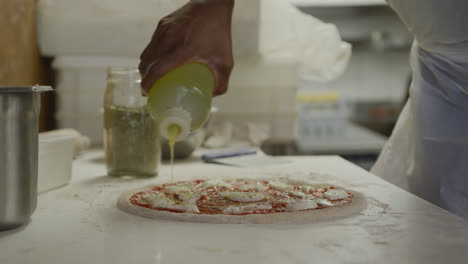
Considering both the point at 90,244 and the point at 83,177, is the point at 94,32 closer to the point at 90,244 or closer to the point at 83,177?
the point at 83,177

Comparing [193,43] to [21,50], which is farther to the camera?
[21,50]

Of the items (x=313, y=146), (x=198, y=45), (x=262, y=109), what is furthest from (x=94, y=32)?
(x=313, y=146)

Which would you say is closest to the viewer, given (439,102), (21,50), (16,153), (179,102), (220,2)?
(16,153)

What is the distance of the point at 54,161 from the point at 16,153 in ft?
1.03

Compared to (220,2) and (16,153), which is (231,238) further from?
(220,2)

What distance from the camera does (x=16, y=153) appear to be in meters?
0.63

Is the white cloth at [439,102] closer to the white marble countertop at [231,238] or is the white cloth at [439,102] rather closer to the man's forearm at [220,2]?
the white marble countertop at [231,238]

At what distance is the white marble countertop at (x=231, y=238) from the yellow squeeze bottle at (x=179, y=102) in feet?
0.52

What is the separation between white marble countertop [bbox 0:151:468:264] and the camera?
56 centimetres

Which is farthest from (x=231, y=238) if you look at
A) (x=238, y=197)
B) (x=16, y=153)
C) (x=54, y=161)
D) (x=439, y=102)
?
(x=439, y=102)

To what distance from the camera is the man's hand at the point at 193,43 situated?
0.84 meters

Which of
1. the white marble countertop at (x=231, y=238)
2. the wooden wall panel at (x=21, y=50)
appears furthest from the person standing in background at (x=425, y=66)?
the wooden wall panel at (x=21, y=50)

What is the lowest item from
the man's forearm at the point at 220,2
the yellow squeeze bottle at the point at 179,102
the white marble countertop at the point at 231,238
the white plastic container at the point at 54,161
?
the white marble countertop at the point at 231,238

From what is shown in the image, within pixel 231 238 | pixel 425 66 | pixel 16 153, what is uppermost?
pixel 425 66
